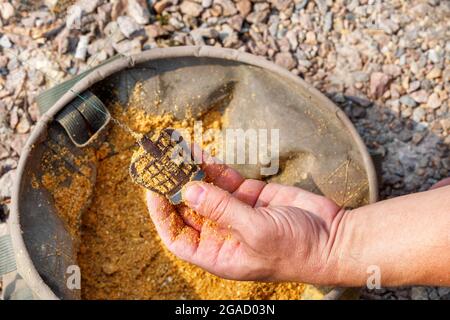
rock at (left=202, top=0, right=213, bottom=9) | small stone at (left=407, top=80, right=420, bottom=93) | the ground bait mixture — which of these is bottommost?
the ground bait mixture

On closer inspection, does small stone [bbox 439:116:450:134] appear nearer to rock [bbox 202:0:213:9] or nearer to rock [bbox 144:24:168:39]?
rock [bbox 202:0:213:9]

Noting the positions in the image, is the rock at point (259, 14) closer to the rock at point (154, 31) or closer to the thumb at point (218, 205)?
the rock at point (154, 31)

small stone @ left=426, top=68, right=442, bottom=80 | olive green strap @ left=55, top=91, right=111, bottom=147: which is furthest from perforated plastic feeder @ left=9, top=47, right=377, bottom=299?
small stone @ left=426, top=68, right=442, bottom=80

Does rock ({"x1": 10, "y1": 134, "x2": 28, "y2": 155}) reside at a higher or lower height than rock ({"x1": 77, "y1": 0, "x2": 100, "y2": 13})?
lower

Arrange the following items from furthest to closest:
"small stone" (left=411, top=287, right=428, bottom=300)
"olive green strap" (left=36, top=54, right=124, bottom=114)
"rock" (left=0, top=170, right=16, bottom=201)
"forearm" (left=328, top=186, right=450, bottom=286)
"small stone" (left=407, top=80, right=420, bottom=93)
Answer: "small stone" (left=407, top=80, right=420, bottom=93) < "small stone" (left=411, top=287, right=428, bottom=300) < "rock" (left=0, top=170, right=16, bottom=201) < "olive green strap" (left=36, top=54, right=124, bottom=114) < "forearm" (left=328, top=186, right=450, bottom=286)

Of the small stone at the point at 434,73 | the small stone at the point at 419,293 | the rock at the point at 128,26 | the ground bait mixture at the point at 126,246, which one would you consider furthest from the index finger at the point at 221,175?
the small stone at the point at 434,73

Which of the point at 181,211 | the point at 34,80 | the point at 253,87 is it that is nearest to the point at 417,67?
the point at 253,87

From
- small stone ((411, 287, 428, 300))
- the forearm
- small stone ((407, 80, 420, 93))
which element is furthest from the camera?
small stone ((407, 80, 420, 93))
